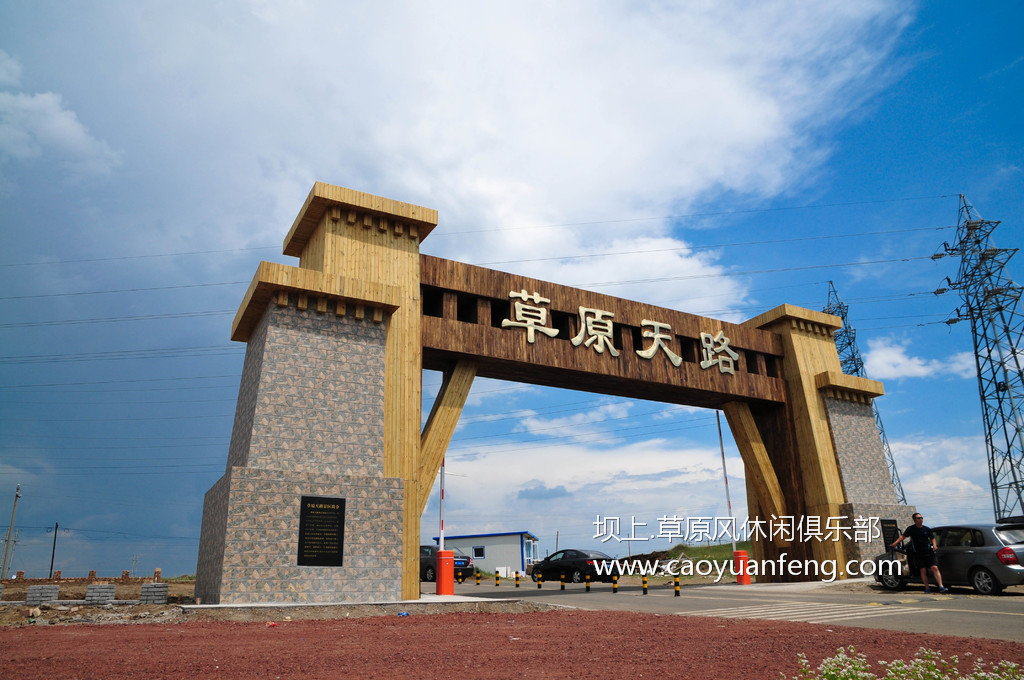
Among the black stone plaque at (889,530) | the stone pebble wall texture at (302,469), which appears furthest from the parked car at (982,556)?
the stone pebble wall texture at (302,469)

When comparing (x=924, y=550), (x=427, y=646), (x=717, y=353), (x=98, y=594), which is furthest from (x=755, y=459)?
(x=98, y=594)

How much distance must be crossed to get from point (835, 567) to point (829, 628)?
43.7 feet

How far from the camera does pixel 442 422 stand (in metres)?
15.8

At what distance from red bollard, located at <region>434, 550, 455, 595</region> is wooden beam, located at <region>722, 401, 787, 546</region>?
11044 millimetres

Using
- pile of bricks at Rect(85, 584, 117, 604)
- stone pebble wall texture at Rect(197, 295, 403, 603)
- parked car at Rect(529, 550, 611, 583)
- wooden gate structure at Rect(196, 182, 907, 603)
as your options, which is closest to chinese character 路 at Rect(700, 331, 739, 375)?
wooden gate structure at Rect(196, 182, 907, 603)

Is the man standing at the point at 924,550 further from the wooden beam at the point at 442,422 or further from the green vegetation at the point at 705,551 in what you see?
the green vegetation at the point at 705,551

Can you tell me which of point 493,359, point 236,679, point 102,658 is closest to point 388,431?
point 493,359

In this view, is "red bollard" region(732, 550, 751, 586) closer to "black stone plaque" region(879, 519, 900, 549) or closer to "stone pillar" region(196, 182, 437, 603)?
"black stone plaque" region(879, 519, 900, 549)

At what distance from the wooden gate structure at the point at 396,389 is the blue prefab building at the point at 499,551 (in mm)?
18017

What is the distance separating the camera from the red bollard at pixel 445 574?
49.8 feet

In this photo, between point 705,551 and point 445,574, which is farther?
point 705,551

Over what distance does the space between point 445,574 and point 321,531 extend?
3872 millimetres

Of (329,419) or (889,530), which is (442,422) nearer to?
(329,419)

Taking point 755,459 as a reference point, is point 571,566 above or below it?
below
